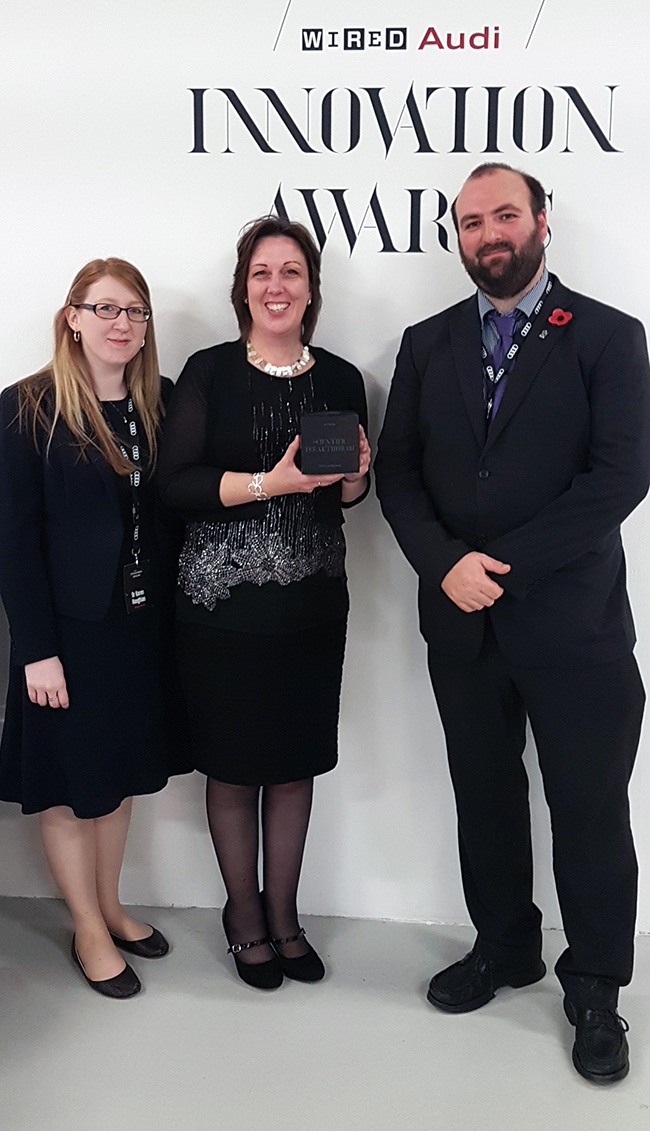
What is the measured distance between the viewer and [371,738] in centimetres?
293

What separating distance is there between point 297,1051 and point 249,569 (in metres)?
1.09

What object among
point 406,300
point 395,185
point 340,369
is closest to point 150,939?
point 340,369

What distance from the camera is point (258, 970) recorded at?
8.71 ft

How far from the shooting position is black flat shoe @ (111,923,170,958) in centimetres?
281

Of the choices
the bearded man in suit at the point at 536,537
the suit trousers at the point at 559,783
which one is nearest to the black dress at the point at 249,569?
the bearded man in suit at the point at 536,537

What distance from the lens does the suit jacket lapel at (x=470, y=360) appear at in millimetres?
2295

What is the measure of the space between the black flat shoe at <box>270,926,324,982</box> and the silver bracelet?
1144mm

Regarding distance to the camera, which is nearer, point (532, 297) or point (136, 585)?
point (532, 297)

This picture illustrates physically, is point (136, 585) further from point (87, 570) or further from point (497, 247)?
point (497, 247)

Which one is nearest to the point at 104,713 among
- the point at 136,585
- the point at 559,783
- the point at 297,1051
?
the point at 136,585

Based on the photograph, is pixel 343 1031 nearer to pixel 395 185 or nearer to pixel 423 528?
pixel 423 528

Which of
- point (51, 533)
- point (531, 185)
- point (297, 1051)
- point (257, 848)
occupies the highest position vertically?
point (531, 185)

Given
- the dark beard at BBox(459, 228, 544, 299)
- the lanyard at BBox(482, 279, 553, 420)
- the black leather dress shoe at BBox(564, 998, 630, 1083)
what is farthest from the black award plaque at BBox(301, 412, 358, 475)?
the black leather dress shoe at BBox(564, 998, 630, 1083)

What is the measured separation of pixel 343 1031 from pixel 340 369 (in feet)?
5.05
